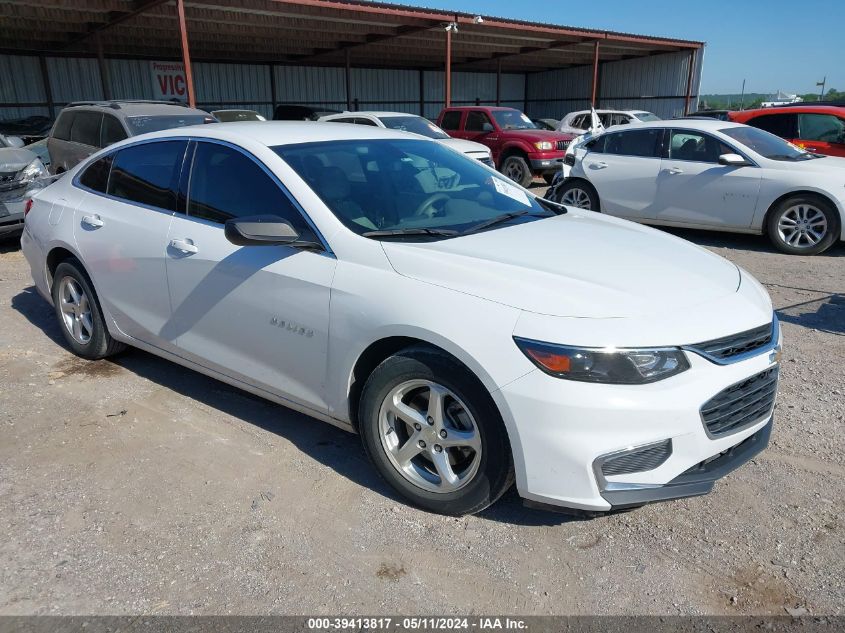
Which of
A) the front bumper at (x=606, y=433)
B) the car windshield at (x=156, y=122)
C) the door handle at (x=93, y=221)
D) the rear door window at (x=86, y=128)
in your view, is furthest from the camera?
the rear door window at (x=86, y=128)

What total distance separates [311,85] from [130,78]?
23.1ft

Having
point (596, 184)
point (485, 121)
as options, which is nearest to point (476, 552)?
point (596, 184)

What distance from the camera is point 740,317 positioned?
2770 mm

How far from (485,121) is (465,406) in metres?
13.6

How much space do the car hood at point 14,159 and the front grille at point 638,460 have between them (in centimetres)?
873

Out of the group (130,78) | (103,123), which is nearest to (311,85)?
(130,78)

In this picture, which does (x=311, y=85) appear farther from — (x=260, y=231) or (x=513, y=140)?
(x=260, y=231)

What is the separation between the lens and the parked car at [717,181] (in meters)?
7.79

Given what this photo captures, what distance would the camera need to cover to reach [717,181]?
→ 8.27m

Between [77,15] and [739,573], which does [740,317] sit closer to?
[739,573]

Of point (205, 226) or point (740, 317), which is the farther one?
point (205, 226)

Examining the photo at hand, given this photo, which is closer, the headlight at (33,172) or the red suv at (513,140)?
the headlight at (33,172)

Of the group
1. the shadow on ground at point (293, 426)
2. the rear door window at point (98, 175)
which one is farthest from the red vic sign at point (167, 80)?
the rear door window at point (98, 175)

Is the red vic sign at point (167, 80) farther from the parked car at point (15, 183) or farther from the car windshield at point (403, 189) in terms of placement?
the car windshield at point (403, 189)
